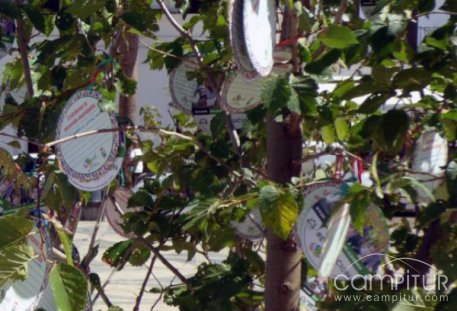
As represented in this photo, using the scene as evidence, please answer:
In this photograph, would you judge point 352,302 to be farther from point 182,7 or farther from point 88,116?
point 182,7

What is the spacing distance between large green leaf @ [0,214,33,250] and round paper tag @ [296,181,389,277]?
0.55 metres

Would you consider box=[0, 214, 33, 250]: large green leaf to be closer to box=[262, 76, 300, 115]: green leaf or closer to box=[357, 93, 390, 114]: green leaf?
box=[262, 76, 300, 115]: green leaf

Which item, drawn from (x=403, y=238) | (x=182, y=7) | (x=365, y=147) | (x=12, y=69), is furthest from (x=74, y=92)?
(x=403, y=238)

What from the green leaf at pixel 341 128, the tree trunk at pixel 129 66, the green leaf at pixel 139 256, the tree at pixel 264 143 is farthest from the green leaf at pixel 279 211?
the tree trunk at pixel 129 66

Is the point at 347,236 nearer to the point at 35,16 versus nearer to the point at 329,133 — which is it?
the point at 329,133

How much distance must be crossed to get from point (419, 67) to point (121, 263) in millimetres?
1088

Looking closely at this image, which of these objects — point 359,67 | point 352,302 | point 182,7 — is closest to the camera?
point 352,302

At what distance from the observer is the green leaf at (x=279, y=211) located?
176 centimetres

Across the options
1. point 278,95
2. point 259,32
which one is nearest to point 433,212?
point 278,95

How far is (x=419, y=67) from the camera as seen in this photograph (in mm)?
1835

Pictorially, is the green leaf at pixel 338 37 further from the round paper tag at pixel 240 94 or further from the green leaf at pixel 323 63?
the round paper tag at pixel 240 94

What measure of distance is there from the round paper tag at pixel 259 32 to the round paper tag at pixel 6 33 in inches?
44.0

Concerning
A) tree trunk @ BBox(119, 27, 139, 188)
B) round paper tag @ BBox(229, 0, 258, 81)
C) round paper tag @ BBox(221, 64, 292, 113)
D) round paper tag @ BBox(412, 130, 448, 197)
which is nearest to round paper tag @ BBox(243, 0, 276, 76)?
round paper tag @ BBox(229, 0, 258, 81)

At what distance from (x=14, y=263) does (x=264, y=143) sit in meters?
0.83
